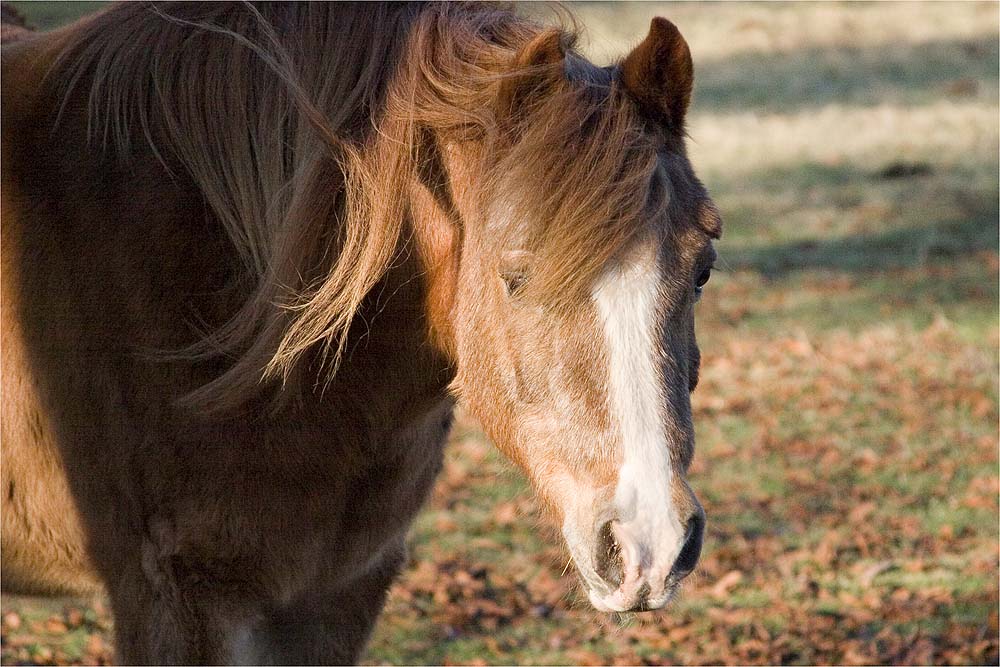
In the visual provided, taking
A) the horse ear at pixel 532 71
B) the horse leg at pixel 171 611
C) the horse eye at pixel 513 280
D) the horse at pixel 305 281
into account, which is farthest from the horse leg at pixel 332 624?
the horse ear at pixel 532 71

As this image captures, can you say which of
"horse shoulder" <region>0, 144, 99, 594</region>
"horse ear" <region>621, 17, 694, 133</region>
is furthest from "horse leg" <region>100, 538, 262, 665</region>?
"horse ear" <region>621, 17, 694, 133</region>

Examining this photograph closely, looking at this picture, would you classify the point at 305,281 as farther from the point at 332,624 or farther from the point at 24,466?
the point at 332,624

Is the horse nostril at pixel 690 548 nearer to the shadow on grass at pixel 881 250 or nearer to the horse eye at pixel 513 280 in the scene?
the horse eye at pixel 513 280

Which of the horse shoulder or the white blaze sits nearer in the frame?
the white blaze

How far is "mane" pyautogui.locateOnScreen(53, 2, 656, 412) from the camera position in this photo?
247 centimetres

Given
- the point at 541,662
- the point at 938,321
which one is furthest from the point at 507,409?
the point at 938,321

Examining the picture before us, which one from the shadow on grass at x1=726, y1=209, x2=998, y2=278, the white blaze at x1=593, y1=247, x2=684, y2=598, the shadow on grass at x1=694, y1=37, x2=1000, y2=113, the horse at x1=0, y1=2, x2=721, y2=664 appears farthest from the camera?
the shadow on grass at x1=694, y1=37, x2=1000, y2=113

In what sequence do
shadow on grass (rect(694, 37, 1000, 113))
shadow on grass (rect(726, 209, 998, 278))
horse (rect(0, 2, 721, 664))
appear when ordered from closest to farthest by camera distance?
horse (rect(0, 2, 721, 664)), shadow on grass (rect(726, 209, 998, 278)), shadow on grass (rect(694, 37, 1000, 113))

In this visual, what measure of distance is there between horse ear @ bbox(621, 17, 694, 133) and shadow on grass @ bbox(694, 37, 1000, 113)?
1534 cm

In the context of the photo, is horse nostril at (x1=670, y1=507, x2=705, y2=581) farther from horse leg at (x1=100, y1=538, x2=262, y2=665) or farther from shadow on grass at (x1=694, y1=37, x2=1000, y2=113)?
shadow on grass at (x1=694, y1=37, x2=1000, y2=113)

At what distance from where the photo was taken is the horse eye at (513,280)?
244 cm

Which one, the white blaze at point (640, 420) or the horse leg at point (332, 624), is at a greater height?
the white blaze at point (640, 420)

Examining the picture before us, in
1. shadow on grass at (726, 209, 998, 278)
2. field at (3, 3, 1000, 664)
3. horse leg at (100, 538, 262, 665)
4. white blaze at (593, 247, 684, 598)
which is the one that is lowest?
shadow on grass at (726, 209, 998, 278)

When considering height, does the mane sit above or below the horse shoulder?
above
